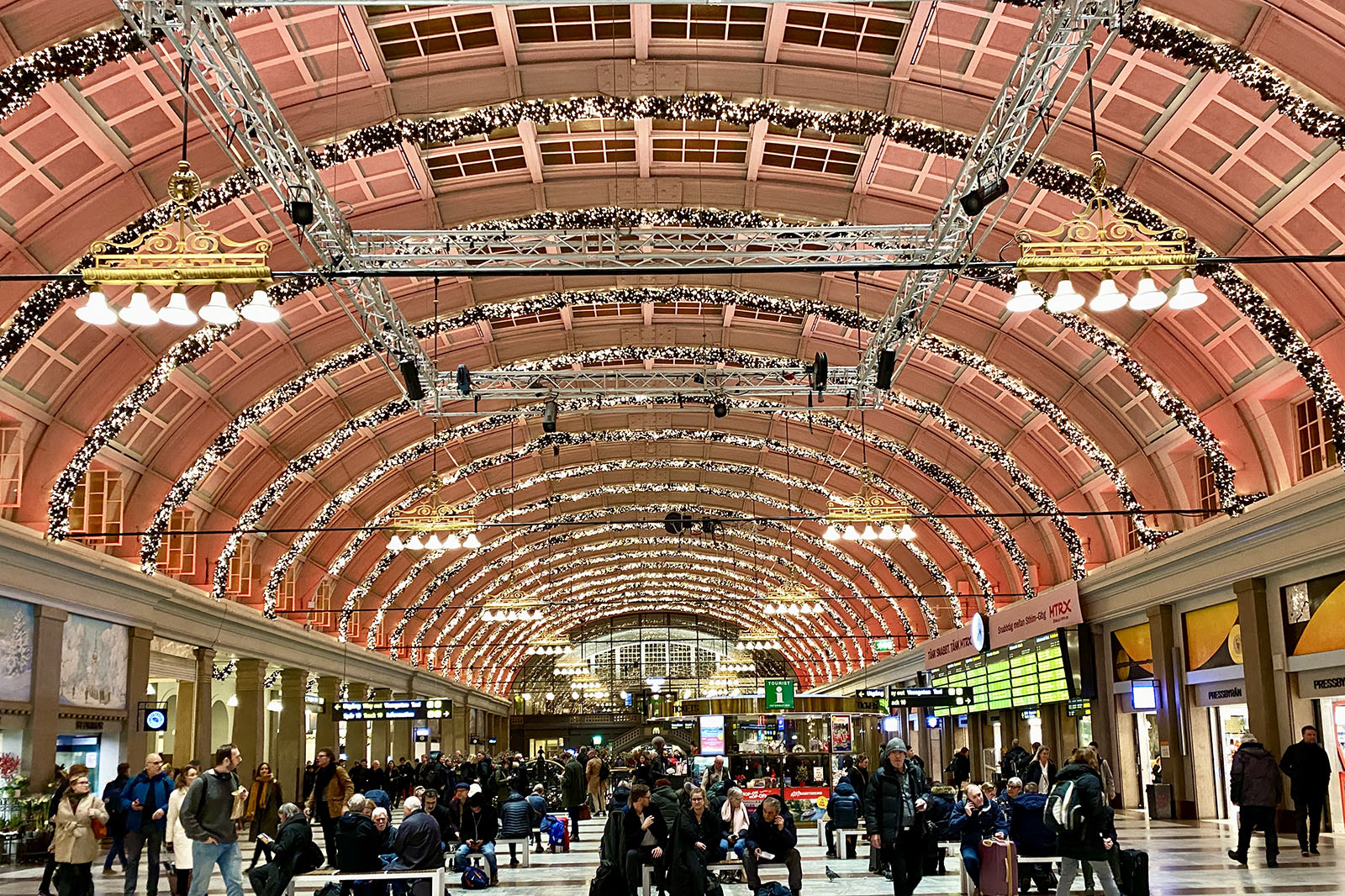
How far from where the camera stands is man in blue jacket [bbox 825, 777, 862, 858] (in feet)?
66.0

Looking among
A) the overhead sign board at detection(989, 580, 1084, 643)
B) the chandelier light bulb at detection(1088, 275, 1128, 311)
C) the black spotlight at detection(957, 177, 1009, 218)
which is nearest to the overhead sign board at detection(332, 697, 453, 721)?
the overhead sign board at detection(989, 580, 1084, 643)

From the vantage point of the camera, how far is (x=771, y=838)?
1466 centimetres

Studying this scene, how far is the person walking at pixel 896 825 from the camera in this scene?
14586 mm

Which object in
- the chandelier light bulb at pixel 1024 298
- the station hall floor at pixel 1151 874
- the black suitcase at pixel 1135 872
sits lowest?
the station hall floor at pixel 1151 874

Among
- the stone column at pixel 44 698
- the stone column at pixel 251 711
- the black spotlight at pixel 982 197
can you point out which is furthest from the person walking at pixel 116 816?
the stone column at pixel 251 711

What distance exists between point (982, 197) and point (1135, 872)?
25.2 feet

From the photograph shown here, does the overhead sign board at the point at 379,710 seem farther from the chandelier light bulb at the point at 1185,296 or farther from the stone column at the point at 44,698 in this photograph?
the chandelier light bulb at the point at 1185,296

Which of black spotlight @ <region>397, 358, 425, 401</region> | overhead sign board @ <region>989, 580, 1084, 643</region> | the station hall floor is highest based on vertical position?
black spotlight @ <region>397, 358, 425, 401</region>

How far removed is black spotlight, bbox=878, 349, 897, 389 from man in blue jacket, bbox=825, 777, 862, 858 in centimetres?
651

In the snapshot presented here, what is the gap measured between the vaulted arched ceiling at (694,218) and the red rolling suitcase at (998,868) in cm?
900

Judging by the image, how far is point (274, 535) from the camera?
36.6 metres

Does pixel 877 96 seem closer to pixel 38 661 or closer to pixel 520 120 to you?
pixel 520 120

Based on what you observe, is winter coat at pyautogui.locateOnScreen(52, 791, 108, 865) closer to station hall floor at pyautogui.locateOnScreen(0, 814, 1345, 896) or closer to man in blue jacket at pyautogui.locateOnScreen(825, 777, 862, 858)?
station hall floor at pyautogui.locateOnScreen(0, 814, 1345, 896)

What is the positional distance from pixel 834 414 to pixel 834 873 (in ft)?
56.4
